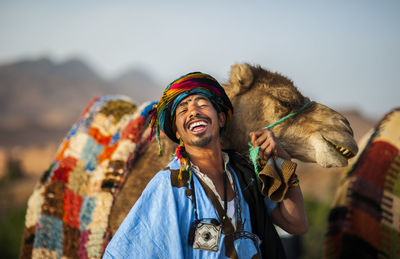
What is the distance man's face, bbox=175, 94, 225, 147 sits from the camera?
204 cm

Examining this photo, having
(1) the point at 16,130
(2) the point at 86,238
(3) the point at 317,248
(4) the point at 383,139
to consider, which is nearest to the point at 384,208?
(4) the point at 383,139

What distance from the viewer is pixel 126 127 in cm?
321

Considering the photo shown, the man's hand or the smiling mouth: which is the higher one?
the smiling mouth

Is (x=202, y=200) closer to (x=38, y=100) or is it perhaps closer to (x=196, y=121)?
(x=196, y=121)

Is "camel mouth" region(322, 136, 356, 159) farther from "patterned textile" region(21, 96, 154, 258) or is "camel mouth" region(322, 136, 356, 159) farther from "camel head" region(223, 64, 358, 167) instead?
"patterned textile" region(21, 96, 154, 258)

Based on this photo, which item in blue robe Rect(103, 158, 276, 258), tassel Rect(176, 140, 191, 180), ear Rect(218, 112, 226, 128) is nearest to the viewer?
blue robe Rect(103, 158, 276, 258)

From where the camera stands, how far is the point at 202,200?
1911mm

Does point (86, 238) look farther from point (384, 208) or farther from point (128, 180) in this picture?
point (384, 208)

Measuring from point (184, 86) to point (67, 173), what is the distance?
164 centimetres

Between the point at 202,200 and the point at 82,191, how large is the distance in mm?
1579

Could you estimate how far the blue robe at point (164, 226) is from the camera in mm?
1738

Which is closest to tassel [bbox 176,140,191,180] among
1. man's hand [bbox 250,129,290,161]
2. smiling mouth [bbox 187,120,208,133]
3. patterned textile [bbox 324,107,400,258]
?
smiling mouth [bbox 187,120,208,133]

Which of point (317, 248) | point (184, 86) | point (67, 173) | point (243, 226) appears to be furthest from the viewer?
point (317, 248)

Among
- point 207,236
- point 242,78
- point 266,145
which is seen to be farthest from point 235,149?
point 207,236
